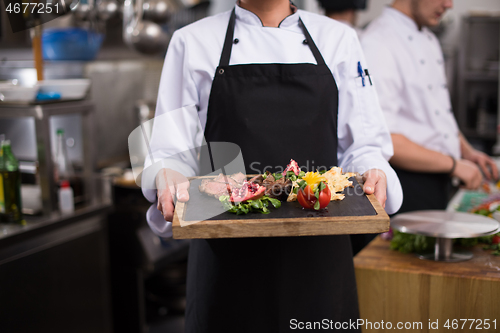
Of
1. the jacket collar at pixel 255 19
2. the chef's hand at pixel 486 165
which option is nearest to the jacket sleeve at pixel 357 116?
the jacket collar at pixel 255 19

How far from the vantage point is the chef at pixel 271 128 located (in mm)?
1266

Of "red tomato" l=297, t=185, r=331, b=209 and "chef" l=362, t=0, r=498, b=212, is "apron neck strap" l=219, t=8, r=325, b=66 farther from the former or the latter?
"chef" l=362, t=0, r=498, b=212

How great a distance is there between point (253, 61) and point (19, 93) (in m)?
1.37

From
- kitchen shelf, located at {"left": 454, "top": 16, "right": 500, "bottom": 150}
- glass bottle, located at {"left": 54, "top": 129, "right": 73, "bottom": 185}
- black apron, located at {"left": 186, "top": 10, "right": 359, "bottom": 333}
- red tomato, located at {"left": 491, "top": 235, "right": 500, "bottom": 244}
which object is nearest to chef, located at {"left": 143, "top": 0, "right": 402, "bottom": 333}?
black apron, located at {"left": 186, "top": 10, "right": 359, "bottom": 333}

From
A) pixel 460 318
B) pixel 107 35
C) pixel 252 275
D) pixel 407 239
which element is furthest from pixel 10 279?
pixel 107 35

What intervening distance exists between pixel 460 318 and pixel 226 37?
3.30 feet

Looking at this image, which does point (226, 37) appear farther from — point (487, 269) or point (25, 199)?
point (25, 199)

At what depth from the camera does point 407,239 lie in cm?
158

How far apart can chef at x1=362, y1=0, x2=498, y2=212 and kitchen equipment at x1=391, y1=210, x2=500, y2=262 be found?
1.61ft

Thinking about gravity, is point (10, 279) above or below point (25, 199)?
below

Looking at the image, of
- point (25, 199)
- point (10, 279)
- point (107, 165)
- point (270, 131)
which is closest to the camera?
point (270, 131)

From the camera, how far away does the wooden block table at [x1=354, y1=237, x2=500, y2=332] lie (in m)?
1.35

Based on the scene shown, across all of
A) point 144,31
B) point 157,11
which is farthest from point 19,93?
point 157,11

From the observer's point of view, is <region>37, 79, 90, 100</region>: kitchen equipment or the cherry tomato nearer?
the cherry tomato
